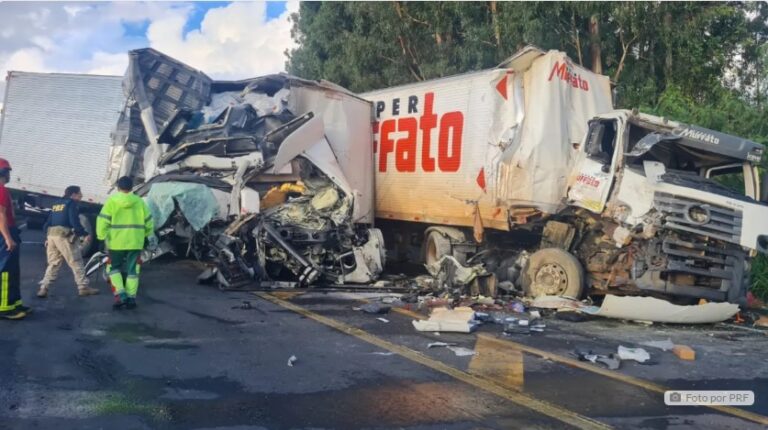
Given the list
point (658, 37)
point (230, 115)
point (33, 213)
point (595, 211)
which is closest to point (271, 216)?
point (230, 115)

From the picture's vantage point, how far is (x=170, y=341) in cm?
602

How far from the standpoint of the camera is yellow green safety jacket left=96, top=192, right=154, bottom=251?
7.51 meters

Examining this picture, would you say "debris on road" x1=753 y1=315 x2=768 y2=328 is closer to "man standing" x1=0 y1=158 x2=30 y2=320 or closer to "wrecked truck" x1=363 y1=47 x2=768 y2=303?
"wrecked truck" x1=363 y1=47 x2=768 y2=303

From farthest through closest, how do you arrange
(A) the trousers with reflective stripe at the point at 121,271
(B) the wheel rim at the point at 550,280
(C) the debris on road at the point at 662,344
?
1. (B) the wheel rim at the point at 550,280
2. (A) the trousers with reflective stripe at the point at 121,271
3. (C) the debris on road at the point at 662,344

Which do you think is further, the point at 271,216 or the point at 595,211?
the point at 271,216

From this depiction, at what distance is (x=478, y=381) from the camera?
5008mm

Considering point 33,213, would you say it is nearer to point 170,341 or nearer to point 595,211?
point 170,341

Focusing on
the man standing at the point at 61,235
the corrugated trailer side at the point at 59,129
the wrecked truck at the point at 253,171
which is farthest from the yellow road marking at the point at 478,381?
the corrugated trailer side at the point at 59,129

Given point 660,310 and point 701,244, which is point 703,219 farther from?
point 660,310

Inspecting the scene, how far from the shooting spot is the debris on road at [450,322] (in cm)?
687

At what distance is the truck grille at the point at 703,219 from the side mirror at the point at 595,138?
1277mm

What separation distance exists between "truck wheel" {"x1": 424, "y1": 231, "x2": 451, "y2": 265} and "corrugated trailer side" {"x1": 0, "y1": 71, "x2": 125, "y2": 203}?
18.6ft

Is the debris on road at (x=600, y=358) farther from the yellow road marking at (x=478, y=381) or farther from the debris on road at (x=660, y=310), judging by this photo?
the debris on road at (x=660, y=310)

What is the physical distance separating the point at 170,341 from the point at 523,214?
17.8ft
